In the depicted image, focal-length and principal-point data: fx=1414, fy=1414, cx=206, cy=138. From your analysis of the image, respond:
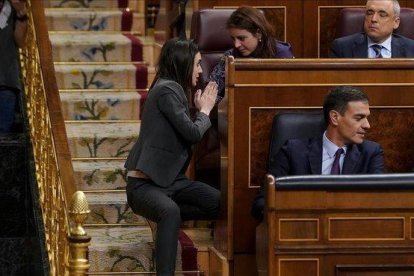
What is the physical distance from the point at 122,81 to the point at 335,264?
10.2 feet

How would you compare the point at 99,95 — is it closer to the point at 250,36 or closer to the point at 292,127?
the point at 250,36

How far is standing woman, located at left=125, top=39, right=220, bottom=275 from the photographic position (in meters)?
5.76

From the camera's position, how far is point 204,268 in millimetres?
6203

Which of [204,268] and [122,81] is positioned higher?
[122,81]

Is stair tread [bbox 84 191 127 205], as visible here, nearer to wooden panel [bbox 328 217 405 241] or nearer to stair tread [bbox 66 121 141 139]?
stair tread [bbox 66 121 141 139]

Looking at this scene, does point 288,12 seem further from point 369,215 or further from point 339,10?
point 369,215

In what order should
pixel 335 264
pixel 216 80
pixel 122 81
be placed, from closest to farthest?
pixel 335 264
pixel 216 80
pixel 122 81

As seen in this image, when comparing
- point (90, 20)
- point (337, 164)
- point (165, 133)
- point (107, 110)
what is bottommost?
point (337, 164)

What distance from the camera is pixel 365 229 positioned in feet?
16.7

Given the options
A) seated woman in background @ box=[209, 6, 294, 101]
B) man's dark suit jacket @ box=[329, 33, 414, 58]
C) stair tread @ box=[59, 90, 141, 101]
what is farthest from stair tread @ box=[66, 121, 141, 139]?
man's dark suit jacket @ box=[329, 33, 414, 58]

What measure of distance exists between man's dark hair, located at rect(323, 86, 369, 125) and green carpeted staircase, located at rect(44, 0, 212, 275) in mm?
1060

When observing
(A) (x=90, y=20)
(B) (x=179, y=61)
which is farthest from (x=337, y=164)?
(A) (x=90, y=20)

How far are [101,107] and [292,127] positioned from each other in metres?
2.22

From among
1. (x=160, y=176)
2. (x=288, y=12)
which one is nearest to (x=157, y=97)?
(x=160, y=176)
